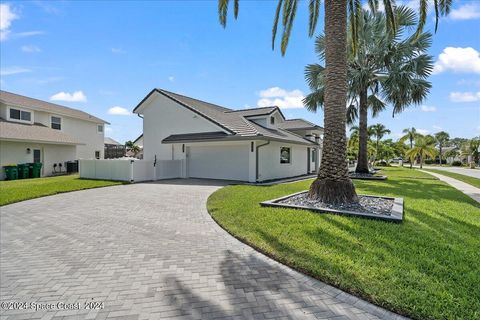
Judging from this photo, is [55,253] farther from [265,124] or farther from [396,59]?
[396,59]

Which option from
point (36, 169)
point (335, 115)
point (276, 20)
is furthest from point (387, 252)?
point (36, 169)

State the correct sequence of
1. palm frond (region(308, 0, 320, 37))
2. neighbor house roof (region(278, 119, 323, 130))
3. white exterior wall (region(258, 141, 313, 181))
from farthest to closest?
neighbor house roof (region(278, 119, 323, 130))
white exterior wall (region(258, 141, 313, 181))
palm frond (region(308, 0, 320, 37))

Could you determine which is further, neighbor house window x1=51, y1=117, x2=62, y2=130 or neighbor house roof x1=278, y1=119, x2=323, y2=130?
neighbor house window x1=51, y1=117, x2=62, y2=130

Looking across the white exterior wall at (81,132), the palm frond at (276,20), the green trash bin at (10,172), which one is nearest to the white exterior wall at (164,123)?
the palm frond at (276,20)

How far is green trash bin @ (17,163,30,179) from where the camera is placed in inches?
716

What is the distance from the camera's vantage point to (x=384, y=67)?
57.1 ft

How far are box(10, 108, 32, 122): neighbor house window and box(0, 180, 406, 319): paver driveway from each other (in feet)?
64.0

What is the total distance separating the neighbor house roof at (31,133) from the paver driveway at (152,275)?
15.2m

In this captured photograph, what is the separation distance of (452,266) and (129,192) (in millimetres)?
11887

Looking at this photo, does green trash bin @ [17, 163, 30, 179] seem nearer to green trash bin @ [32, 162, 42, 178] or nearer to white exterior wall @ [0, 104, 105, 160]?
green trash bin @ [32, 162, 42, 178]

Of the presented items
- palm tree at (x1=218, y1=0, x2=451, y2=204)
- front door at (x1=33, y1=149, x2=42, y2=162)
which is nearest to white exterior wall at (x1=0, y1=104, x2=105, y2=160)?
front door at (x1=33, y1=149, x2=42, y2=162)

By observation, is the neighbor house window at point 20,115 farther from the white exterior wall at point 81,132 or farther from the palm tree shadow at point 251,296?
the palm tree shadow at point 251,296

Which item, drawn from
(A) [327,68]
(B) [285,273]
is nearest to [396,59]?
(A) [327,68]

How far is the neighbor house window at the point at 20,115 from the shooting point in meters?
21.1
